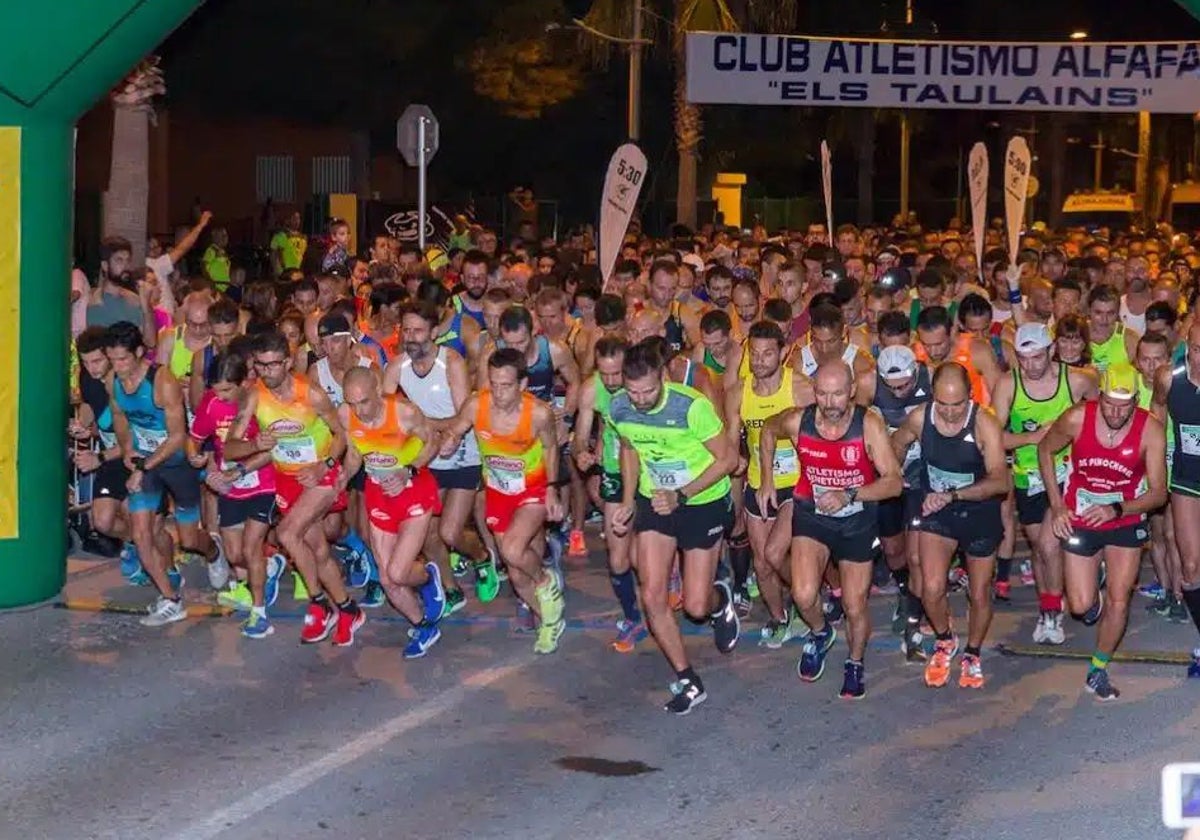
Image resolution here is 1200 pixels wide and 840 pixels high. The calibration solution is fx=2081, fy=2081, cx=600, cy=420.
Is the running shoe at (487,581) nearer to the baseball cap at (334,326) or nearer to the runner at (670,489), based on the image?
the baseball cap at (334,326)

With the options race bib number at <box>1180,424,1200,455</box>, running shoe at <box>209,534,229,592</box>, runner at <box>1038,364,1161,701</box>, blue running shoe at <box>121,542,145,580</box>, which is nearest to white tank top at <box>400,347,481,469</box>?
running shoe at <box>209,534,229,592</box>

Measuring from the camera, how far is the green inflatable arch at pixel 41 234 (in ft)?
36.1

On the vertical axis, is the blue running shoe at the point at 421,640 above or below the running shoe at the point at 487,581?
below

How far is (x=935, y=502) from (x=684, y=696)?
1.45m

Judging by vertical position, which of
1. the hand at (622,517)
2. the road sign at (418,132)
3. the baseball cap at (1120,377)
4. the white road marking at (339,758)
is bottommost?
the white road marking at (339,758)

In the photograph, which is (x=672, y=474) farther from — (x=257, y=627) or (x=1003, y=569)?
(x=1003, y=569)

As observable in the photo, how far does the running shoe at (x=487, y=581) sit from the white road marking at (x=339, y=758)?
58.5 inches

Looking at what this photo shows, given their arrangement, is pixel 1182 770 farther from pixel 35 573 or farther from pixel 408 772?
pixel 35 573

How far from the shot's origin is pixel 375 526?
34.6 feet

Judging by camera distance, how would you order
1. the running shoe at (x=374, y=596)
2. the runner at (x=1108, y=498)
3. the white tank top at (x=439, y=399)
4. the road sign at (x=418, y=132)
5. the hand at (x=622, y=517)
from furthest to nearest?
1. the road sign at (x=418, y=132)
2. the running shoe at (x=374, y=596)
3. the white tank top at (x=439, y=399)
4. the hand at (x=622, y=517)
5. the runner at (x=1108, y=498)

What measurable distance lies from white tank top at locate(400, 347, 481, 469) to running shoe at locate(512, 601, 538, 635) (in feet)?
2.87

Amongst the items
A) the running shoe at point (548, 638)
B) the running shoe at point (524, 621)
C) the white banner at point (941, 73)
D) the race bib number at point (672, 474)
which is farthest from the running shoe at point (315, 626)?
the white banner at point (941, 73)

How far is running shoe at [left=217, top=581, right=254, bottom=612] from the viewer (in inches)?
460

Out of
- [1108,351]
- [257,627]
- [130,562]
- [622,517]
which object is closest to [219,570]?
[130,562]
